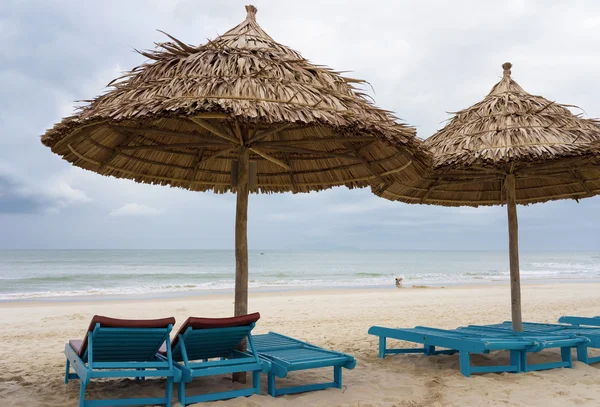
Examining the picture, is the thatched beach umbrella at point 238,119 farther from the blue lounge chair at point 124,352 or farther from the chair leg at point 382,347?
the chair leg at point 382,347

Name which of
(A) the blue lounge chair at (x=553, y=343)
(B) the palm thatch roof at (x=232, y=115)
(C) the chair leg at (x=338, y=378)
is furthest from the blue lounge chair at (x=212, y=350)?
(A) the blue lounge chair at (x=553, y=343)

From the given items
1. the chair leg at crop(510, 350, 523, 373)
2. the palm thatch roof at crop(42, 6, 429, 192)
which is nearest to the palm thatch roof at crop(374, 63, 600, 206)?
the palm thatch roof at crop(42, 6, 429, 192)

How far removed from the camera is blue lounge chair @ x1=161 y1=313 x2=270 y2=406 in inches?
137

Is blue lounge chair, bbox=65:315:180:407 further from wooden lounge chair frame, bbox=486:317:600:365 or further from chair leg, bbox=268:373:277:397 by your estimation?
wooden lounge chair frame, bbox=486:317:600:365

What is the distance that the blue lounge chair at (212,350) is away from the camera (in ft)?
11.4

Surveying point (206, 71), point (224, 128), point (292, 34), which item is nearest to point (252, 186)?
point (224, 128)

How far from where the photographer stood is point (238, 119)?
3.46 metres

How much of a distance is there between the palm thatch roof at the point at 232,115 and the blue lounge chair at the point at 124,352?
1.37m

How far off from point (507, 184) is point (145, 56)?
4170 mm

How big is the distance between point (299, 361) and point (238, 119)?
1794mm

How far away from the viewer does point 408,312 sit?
12023 mm

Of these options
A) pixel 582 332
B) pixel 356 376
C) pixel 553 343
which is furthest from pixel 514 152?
pixel 356 376

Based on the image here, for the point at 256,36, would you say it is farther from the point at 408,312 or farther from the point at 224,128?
the point at 408,312

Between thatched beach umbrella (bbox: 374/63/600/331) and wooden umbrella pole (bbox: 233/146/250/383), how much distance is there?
2.13 metres
